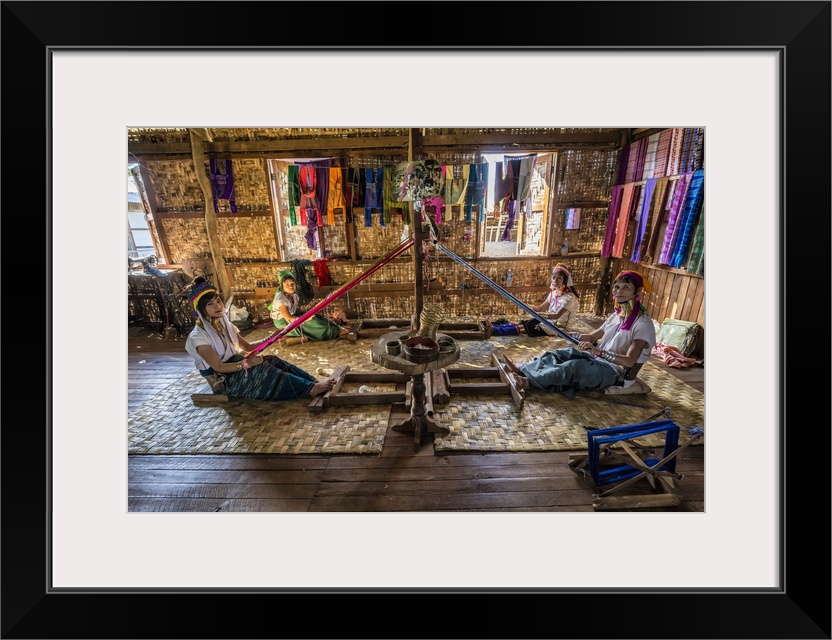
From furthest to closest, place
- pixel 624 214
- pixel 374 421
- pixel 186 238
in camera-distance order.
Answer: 1. pixel 186 238
2. pixel 624 214
3. pixel 374 421

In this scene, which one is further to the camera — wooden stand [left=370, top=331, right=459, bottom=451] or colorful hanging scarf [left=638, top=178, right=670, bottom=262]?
colorful hanging scarf [left=638, top=178, right=670, bottom=262]

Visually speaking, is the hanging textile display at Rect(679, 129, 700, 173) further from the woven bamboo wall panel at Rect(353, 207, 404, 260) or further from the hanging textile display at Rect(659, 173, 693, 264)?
the woven bamboo wall panel at Rect(353, 207, 404, 260)

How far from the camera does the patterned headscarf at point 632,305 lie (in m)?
3.22

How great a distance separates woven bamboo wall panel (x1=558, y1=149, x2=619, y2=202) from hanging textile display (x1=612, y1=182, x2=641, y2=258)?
44 cm

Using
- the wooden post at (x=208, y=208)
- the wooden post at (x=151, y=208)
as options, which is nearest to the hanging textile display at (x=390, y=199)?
the wooden post at (x=208, y=208)

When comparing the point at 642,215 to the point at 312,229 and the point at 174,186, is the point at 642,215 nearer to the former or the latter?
the point at 312,229

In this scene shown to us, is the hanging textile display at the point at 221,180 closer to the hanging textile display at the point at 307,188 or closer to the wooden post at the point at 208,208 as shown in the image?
the wooden post at the point at 208,208

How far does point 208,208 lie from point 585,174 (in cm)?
636

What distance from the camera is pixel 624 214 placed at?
6.01m

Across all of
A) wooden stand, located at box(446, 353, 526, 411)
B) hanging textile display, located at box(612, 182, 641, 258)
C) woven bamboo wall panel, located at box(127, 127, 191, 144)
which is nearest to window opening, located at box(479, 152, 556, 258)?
hanging textile display, located at box(612, 182, 641, 258)

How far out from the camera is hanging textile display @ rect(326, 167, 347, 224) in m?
6.13

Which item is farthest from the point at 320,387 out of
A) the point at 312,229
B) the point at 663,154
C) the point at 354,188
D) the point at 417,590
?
the point at 663,154
